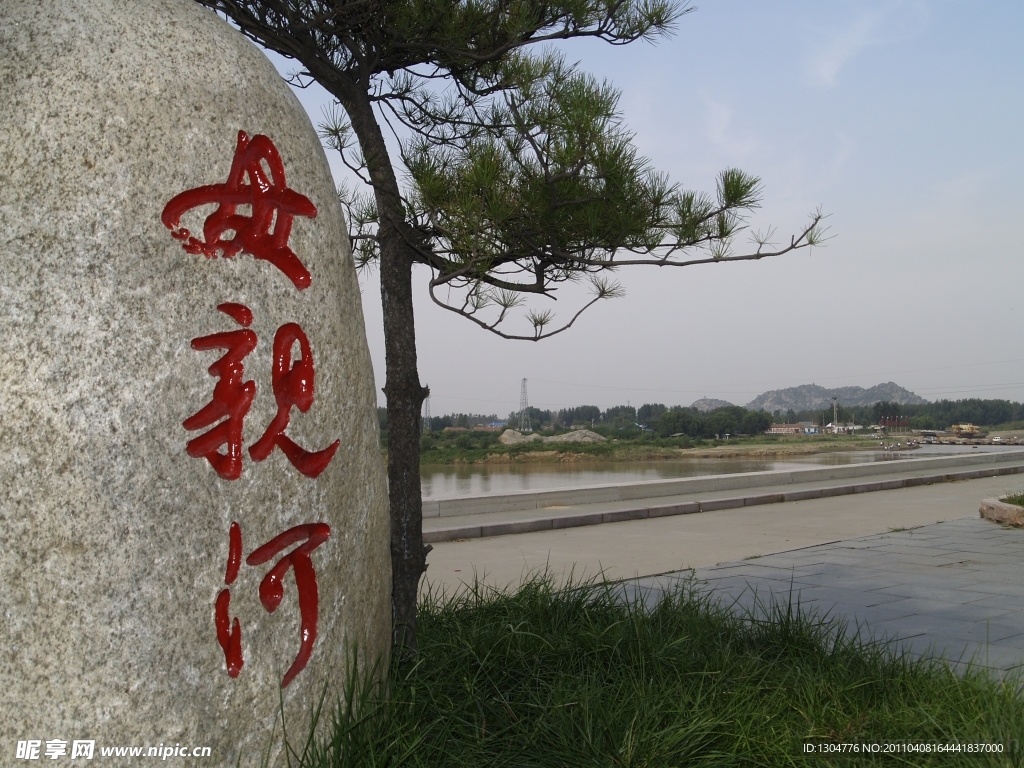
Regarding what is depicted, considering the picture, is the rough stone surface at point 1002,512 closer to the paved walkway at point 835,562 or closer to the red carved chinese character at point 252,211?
the paved walkway at point 835,562

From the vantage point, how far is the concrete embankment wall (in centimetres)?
948

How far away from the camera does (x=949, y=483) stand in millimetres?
13766

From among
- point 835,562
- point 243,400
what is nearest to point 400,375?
point 243,400

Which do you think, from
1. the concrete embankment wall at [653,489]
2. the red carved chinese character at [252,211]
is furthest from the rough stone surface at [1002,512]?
the red carved chinese character at [252,211]

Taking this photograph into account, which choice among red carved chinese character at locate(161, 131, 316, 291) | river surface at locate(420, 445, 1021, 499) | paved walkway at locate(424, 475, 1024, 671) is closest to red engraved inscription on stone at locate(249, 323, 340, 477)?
red carved chinese character at locate(161, 131, 316, 291)

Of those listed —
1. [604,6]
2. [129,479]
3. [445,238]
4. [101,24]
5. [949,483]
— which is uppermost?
[604,6]

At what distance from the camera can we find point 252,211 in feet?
7.47

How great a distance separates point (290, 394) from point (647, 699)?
1.49 meters

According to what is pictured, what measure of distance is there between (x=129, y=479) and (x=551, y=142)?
1.99m

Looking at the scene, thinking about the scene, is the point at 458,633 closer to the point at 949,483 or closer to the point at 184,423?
the point at 184,423

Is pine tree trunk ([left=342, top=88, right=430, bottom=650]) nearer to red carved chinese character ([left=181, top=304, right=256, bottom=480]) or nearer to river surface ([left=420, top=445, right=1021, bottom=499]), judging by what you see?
red carved chinese character ([left=181, top=304, right=256, bottom=480])

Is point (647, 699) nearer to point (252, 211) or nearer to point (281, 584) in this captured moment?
point (281, 584)

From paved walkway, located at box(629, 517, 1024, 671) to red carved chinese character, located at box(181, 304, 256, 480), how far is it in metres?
2.54

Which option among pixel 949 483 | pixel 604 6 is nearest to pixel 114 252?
pixel 604 6
